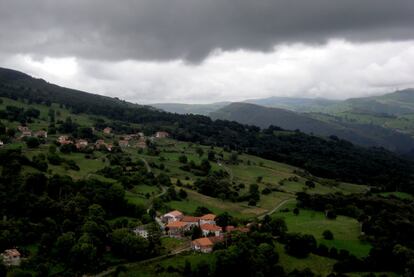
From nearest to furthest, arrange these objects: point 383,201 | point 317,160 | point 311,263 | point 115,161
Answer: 1. point 311,263
2. point 383,201
3. point 115,161
4. point 317,160

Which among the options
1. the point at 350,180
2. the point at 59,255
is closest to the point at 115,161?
the point at 59,255

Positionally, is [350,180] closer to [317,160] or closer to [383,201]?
[317,160]

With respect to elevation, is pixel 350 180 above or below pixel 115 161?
below

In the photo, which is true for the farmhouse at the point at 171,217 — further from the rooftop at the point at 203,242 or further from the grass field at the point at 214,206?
the rooftop at the point at 203,242

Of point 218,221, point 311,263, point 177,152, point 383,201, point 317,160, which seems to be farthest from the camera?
point 317,160

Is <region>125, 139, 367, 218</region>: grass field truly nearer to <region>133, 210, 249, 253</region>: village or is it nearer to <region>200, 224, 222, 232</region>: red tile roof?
<region>133, 210, 249, 253</region>: village

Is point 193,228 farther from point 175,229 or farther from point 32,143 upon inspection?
point 32,143

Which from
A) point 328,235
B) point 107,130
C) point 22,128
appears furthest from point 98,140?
point 328,235
